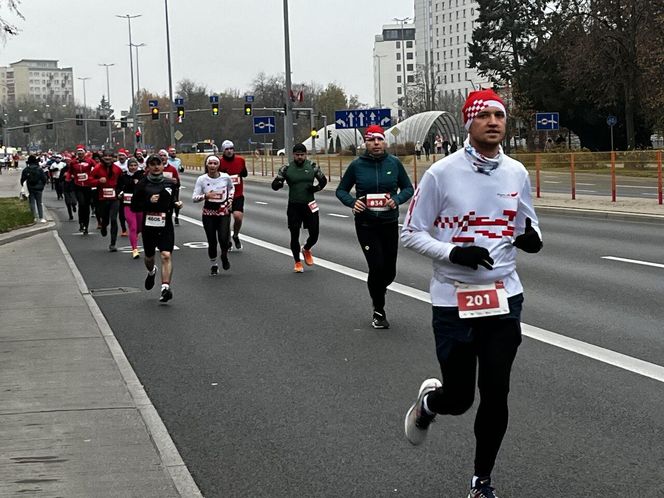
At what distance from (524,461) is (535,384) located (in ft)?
6.16

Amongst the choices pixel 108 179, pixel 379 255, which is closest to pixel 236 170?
pixel 108 179

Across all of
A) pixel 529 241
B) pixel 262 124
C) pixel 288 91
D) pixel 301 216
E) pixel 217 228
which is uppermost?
pixel 288 91

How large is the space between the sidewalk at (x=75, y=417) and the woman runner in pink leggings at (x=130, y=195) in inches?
229

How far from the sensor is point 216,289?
13672 millimetres

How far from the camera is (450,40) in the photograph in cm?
19238

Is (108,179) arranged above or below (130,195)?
above

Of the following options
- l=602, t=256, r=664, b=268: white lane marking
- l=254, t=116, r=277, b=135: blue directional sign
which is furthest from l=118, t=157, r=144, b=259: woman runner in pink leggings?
l=254, t=116, r=277, b=135: blue directional sign

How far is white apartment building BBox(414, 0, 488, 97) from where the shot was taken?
18788 centimetres

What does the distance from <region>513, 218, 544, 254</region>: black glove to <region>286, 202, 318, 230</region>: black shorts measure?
32.3ft

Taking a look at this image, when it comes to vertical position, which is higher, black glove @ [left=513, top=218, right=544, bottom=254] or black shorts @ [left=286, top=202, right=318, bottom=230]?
black glove @ [left=513, top=218, right=544, bottom=254]

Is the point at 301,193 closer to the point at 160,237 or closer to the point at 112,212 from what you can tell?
the point at 160,237

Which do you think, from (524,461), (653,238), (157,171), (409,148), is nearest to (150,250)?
(157,171)

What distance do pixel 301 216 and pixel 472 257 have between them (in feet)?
33.5

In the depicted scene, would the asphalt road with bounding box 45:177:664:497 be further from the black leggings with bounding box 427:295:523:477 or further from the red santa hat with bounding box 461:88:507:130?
the red santa hat with bounding box 461:88:507:130
